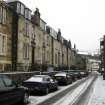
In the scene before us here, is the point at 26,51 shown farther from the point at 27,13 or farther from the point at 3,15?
the point at 3,15

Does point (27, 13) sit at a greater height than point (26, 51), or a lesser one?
greater

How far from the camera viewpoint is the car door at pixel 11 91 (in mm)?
13180

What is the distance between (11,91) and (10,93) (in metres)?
0.16

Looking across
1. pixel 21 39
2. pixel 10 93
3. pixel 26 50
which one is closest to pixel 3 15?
pixel 21 39

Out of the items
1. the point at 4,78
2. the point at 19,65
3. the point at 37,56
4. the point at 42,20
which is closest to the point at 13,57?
the point at 19,65

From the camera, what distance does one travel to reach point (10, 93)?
1345cm

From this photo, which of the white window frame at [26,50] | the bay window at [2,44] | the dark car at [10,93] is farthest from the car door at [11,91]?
the white window frame at [26,50]

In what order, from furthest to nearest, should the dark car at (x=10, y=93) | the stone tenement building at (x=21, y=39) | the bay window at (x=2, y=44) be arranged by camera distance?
the stone tenement building at (x=21, y=39)
the bay window at (x=2, y=44)
the dark car at (x=10, y=93)

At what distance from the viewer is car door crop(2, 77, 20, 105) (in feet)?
43.2

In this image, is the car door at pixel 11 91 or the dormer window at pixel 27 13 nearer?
the car door at pixel 11 91

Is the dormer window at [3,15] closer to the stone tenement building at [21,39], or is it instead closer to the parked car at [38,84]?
the stone tenement building at [21,39]

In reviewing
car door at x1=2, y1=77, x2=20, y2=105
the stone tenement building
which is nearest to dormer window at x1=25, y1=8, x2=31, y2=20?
the stone tenement building

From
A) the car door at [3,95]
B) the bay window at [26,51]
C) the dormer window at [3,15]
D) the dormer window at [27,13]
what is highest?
the dormer window at [27,13]

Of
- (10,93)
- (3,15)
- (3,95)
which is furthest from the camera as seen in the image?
(3,15)
